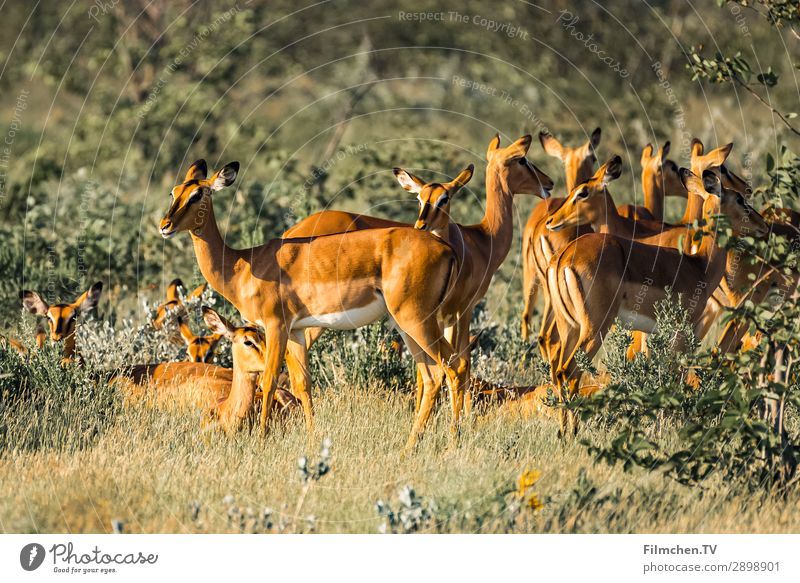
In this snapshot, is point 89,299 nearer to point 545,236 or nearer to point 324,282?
point 324,282

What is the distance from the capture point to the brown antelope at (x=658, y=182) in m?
12.0

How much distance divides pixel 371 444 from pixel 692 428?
77.1 inches

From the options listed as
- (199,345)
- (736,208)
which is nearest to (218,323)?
(199,345)

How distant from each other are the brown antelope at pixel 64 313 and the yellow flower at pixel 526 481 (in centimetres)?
394

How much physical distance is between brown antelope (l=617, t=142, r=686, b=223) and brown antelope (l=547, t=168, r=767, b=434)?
2.61 metres

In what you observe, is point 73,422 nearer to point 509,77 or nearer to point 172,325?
point 172,325

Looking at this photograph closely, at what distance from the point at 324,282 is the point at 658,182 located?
514cm

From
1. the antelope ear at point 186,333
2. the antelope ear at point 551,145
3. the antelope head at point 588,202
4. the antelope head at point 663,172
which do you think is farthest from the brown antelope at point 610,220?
the antelope ear at point 186,333

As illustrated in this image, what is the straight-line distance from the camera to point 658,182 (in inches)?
487

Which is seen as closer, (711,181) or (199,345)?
(711,181)

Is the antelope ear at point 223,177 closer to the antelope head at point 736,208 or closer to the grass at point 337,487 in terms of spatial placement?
the grass at point 337,487

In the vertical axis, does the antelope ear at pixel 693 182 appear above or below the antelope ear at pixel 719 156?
below

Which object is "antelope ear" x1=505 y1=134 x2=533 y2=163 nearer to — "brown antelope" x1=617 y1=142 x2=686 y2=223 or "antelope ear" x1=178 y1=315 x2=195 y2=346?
"brown antelope" x1=617 y1=142 x2=686 y2=223
